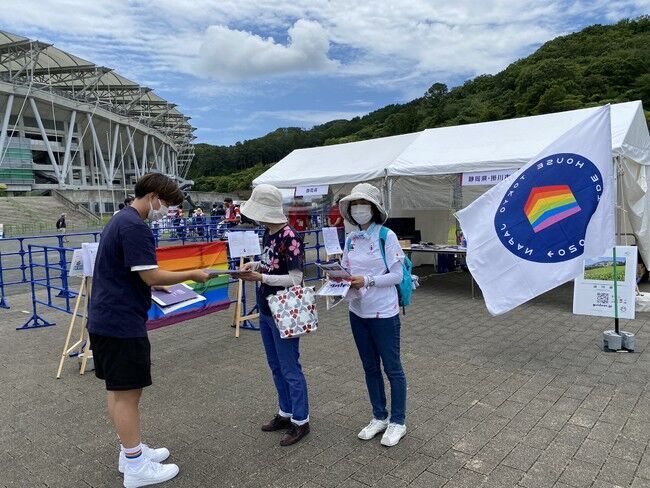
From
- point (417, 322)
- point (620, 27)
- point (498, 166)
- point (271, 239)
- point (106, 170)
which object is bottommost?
point (417, 322)

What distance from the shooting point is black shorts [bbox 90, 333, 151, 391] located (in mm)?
2736

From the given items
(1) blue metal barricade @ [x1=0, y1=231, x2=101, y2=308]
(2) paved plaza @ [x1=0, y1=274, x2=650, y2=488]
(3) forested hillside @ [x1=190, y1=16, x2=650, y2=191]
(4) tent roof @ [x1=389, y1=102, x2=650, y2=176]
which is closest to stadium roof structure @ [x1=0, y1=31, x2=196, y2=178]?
(3) forested hillside @ [x1=190, y1=16, x2=650, y2=191]

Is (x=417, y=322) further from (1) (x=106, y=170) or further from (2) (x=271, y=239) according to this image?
(1) (x=106, y=170)

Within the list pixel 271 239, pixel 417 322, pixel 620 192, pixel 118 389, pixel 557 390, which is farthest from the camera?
pixel 620 192

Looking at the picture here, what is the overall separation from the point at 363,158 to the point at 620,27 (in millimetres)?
62926

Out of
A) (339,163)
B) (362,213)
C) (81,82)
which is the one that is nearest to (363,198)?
(362,213)

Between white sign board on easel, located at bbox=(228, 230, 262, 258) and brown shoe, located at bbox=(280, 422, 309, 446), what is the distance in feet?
10.3

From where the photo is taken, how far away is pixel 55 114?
60.3 metres

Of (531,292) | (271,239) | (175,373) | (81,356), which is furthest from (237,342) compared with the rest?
(531,292)

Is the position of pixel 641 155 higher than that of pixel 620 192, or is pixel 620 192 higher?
pixel 641 155

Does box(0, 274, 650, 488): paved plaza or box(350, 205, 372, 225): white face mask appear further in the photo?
box(350, 205, 372, 225): white face mask

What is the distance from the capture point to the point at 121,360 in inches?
108

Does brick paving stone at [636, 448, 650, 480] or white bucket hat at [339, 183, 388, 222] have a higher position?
white bucket hat at [339, 183, 388, 222]

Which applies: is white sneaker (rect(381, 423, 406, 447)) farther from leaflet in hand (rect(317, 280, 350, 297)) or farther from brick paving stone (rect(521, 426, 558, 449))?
leaflet in hand (rect(317, 280, 350, 297))
